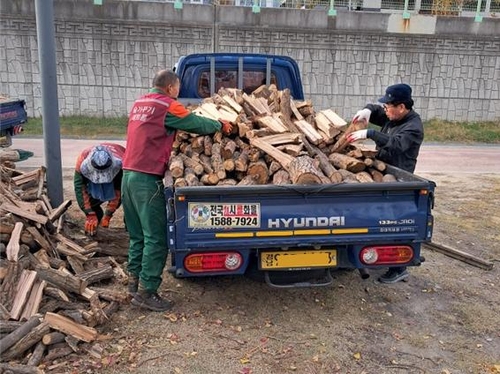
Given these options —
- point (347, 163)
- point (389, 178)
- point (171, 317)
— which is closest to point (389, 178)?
point (389, 178)

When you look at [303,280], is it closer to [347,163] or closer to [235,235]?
[235,235]

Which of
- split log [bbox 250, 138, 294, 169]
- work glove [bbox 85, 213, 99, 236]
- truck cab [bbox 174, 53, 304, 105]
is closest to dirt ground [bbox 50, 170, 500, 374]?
work glove [bbox 85, 213, 99, 236]

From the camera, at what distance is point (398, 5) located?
20.7m

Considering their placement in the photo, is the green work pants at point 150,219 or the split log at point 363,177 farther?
the split log at point 363,177

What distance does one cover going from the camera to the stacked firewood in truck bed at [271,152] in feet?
13.7

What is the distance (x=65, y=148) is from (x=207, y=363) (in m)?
9.69

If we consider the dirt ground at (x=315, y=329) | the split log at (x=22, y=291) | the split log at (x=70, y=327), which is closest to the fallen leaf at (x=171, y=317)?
the dirt ground at (x=315, y=329)

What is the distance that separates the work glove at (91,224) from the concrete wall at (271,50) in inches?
432

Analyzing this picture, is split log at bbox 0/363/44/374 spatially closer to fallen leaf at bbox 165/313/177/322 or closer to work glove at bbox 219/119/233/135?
fallen leaf at bbox 165/313/177/322

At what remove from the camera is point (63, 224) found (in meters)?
5.41

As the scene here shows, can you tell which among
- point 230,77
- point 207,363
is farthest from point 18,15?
point 207,363

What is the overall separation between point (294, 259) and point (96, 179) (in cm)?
242

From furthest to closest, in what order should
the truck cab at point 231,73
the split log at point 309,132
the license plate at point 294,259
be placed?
the truck cab at point 231,73
the split log at point 309,132
the license plate at point 294,259

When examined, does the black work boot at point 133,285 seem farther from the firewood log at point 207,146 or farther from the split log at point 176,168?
the firewood log at point 207,146
